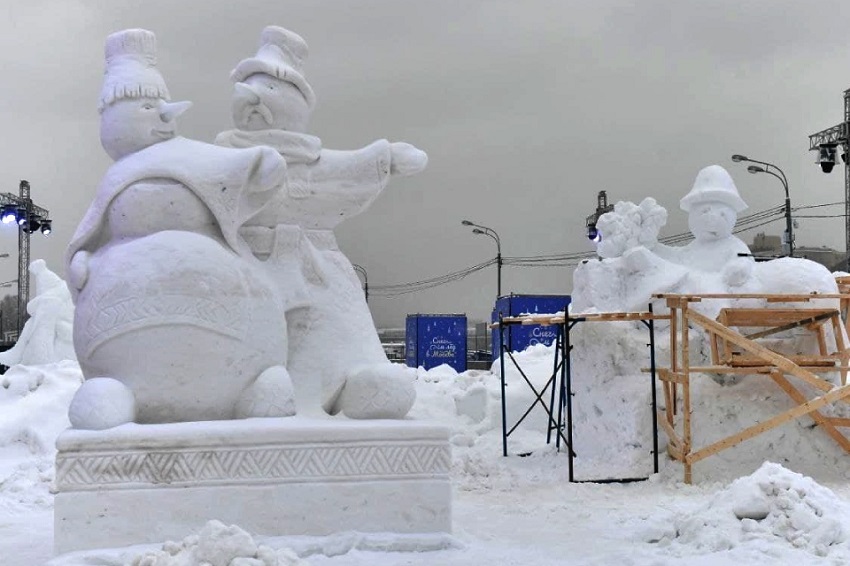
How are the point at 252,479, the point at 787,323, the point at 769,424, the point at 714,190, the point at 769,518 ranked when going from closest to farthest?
the point at 252,479, the point at 769,518, the point at 769,424, the point at 787,323, the point at 714,190

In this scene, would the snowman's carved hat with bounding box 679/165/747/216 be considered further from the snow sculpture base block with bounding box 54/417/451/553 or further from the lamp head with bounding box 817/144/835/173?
the lamp head with bounding box 817/144/835/173

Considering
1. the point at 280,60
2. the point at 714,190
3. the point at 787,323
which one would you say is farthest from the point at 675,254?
the point at 280,60

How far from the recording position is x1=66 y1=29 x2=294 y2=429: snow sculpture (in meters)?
4.39

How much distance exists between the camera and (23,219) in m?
17.3

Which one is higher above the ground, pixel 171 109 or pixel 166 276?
pixel 171 109

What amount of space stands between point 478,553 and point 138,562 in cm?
167

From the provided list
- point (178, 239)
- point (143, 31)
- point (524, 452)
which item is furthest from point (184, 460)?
point (524, 452)

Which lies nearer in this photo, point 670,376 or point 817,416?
point 670,376

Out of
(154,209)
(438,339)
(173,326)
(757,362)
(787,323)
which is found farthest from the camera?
(438,339)

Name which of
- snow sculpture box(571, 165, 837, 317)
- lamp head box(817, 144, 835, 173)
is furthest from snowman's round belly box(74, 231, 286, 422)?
lamp head box(817, 144, 835, 173)

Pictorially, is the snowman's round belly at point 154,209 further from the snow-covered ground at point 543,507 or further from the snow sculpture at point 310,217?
the snow-covered ground at point 543,507

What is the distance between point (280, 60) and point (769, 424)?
4.77 metres

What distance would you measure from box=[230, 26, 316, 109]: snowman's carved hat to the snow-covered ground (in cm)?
271

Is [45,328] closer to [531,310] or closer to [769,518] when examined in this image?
[531,310]
